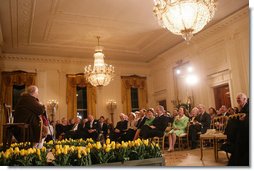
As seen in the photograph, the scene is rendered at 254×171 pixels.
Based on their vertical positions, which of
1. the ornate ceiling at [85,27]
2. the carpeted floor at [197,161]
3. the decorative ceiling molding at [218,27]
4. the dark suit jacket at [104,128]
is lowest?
the carpeted floor at [197,161]

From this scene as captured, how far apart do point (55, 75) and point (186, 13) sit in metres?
7.28

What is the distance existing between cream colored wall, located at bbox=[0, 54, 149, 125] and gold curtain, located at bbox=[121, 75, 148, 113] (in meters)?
0.22

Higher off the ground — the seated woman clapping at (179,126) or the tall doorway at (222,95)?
the tall doorway at (222,95)

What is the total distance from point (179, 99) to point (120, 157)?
23.3 feet

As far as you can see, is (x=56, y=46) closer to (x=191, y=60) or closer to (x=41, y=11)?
(x=41, y=11)

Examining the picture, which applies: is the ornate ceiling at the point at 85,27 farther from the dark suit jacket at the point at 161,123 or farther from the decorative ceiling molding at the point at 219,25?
the dark suit jacket at the point at 161,123

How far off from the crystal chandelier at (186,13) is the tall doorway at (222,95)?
146 inches

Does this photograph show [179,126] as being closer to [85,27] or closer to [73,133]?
[73,133]

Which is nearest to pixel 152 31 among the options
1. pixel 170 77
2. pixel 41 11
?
pixel 170 77

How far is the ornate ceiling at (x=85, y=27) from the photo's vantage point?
6.27 m

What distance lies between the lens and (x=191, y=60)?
859 cm

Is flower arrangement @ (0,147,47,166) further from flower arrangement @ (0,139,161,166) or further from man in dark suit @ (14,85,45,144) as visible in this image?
man in dark suit @ (14,85,45,144)

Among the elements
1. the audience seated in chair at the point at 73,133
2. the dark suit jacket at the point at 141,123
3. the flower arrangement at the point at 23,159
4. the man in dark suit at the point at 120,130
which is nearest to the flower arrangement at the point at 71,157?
the flower arrangement at the point at 23,159

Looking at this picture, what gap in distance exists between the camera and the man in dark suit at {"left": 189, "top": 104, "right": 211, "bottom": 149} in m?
6.13
